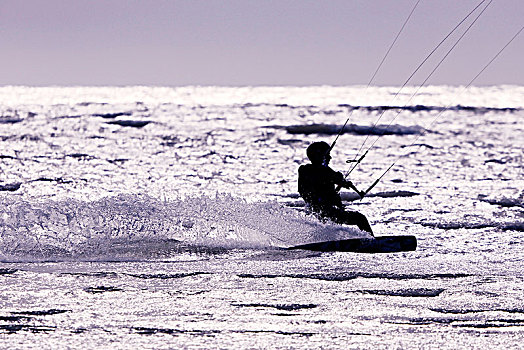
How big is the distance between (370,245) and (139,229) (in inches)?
142

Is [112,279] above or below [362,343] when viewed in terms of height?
above

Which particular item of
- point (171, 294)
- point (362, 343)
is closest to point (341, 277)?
point (171, 294)

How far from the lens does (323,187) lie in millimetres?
15602

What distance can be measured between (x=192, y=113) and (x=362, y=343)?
82.5m

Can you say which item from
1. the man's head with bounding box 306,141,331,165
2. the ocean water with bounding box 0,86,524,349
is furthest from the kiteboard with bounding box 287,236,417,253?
the man's head with bounding box 306,141,331,165

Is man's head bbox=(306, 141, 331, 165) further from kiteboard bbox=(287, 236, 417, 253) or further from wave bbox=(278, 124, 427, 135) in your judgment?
wave bbox=(278, 124, 427, 135)

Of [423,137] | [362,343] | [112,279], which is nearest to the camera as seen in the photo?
[362,343]

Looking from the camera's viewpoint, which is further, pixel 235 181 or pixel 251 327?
pixel 235 181

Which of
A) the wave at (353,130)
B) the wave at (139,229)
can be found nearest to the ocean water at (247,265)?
the wave at (139,229)

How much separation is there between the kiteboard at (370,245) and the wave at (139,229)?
463mm

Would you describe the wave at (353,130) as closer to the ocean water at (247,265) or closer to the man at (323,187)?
the ocean water at (247,265)

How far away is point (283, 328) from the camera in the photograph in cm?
941

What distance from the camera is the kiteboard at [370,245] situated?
46.6 ft

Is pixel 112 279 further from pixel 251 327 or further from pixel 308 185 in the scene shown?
pixel 308 185
